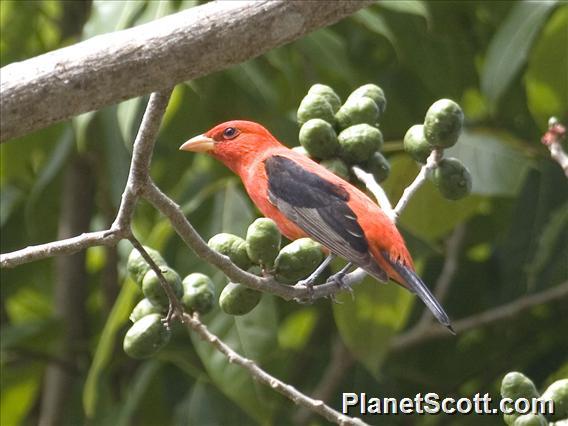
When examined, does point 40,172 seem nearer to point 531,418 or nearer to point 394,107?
point 394,107

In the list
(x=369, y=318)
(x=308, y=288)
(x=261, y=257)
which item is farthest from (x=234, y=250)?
(x=369, y=318)

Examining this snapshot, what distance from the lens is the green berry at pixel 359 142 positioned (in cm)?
335

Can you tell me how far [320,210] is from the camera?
11.7 feet

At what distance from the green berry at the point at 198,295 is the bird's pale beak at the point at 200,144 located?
0.78 meters

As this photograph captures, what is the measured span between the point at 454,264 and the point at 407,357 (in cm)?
58

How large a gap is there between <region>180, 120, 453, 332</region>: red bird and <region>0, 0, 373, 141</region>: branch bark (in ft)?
2.87

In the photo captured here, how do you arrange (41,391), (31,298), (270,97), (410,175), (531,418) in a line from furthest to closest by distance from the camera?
(31,298) < (41,391) < (270,97) < (410,175) < (531,418)

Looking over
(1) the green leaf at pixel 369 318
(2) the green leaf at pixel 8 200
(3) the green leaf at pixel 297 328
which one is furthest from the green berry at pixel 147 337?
(3) the green leaf at pixel 297 328

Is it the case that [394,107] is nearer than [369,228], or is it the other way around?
[369,228]

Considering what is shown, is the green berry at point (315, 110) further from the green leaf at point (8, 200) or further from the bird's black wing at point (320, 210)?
the green leaf at point (8, 200)

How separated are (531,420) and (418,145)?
40.1 inches

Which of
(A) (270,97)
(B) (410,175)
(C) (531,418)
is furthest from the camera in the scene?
(A) (270,97)

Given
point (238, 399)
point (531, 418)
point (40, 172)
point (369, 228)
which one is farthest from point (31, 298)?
point (531, 418)

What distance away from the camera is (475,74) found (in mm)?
5535
